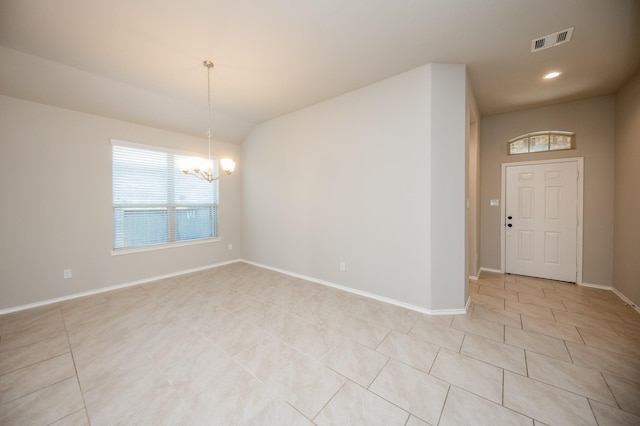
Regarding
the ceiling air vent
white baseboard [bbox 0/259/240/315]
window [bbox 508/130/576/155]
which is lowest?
white baseboard [bbox 0/259/240/315]

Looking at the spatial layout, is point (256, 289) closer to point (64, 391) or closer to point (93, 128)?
point (64, 391)

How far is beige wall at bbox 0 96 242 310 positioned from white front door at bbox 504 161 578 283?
6.64 metres

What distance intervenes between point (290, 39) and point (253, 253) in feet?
13.3

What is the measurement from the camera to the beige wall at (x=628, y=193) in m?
2.91

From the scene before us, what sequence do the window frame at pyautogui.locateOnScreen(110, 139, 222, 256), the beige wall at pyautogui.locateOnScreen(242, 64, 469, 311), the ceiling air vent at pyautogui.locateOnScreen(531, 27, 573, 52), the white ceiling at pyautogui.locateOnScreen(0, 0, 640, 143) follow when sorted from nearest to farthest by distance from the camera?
the white ceiling at pyautogui.locateOnScreen(0, 0, 640, 143)
the ceiling air vent at pyautogui.locateOnScreen(531, 27, 573, 52)
the beige wall at pyautogui.locateOnScreen(242, 64, 469, 311)
the window frame at pyautogui.locateOnScreen(110, 139, 222, 256)

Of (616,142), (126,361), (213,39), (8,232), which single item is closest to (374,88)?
(213,39)

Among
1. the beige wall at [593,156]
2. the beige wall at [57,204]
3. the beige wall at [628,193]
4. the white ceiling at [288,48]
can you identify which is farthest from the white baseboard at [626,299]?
the beige wall at [57,204]

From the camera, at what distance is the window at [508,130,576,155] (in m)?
3.86

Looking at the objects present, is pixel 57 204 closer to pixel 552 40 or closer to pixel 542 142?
pixel 552 40

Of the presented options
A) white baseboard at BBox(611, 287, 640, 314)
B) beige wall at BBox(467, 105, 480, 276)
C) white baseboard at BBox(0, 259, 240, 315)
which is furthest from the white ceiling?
white baseboard at BBox(611, 287, 640, 314)

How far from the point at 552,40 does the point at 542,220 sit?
3.01 meters

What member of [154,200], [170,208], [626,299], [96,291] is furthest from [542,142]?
[96,291]

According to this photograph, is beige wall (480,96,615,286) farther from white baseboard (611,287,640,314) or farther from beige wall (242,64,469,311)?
beige wall (242,64,469,311)

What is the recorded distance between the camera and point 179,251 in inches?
175
